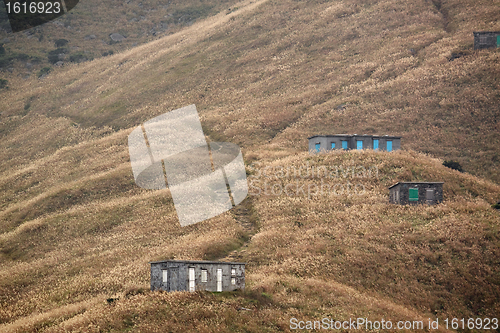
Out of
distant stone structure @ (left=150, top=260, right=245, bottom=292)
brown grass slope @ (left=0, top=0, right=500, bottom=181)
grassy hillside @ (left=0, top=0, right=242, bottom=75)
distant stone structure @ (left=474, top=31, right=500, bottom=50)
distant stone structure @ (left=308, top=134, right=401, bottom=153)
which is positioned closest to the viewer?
distant stone structure @ (left=150, top=260, right=245, bottom=292)

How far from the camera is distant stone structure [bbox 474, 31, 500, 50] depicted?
80.1 m

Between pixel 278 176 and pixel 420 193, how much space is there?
1711 cm

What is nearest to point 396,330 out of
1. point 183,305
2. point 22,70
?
point 183,305

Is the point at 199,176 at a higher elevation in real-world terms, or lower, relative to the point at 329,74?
lower

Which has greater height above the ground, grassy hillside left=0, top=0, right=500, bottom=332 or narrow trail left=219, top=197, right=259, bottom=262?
grassy hillside left=0, top=0, right=500, bottom=332

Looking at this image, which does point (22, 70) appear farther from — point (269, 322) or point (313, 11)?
point (269, 322)

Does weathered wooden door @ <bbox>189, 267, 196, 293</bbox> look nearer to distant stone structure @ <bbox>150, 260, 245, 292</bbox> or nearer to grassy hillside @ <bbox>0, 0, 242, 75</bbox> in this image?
distant stone structure @ <bbox>150, 260, 245, 292</bbox>

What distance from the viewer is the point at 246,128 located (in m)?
75.4

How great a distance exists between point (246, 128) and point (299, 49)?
37.1m

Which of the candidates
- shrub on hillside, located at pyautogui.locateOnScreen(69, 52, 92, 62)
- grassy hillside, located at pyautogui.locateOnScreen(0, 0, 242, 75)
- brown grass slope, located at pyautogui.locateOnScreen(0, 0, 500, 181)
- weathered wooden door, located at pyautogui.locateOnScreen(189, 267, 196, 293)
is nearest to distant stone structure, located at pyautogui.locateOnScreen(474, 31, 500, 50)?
brown grass slope, located at pyautogui.locateOnScreen(0, 0, 500, 181)

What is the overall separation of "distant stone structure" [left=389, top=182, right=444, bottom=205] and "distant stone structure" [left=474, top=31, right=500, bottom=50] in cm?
5028

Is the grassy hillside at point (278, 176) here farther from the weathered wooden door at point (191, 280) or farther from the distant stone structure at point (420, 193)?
the distant stone structure at point (420, 193)

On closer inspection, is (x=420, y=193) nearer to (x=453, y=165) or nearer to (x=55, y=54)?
(x=453, y=165)

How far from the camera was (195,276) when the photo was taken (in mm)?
28500
